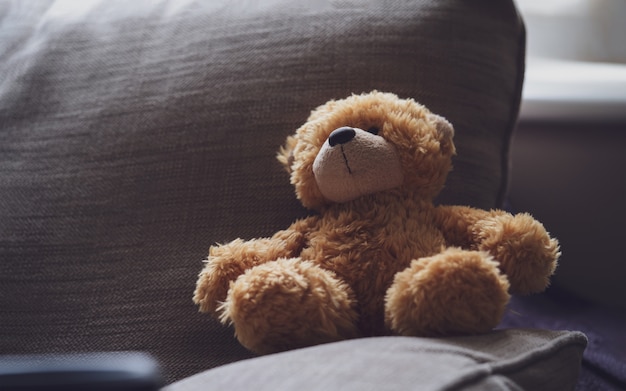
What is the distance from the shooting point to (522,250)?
0.55 metres

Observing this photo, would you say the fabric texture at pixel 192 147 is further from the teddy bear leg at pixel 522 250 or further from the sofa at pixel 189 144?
the teddy bear leg at pixel 522 250

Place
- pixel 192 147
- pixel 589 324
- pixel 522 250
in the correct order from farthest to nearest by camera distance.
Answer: pixel 589 324 → pixel 192 147 → pixel 522 250

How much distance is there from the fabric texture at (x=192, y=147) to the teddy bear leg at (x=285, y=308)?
0.13 metres

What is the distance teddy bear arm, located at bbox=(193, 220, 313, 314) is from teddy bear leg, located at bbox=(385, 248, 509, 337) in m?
0.14

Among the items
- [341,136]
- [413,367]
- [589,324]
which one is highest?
[341,136]

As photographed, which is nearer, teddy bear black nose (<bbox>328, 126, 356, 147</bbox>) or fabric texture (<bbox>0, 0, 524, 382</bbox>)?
teddy bear black nose (<bbox>328, 126, 356, 147</bbox>)

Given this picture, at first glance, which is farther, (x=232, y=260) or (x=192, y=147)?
(x=192, y=147)

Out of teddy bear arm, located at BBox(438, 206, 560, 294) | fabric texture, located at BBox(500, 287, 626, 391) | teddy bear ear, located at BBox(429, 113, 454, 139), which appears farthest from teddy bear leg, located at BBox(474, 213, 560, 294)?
fabric texture, located at BBox(500, 287, 626, 391)

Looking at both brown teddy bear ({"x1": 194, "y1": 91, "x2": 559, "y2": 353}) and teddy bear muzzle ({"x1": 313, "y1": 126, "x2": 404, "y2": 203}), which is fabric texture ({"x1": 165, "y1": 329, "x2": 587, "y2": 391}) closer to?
brown teddy bear ({"x1": 194, "y1": 91, "x2": 559, "y2": 353})

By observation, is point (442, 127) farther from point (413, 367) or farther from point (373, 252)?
point (413, 367)

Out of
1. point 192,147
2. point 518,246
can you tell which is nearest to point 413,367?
point 518,246

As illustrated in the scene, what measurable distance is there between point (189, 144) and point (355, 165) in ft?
0.89

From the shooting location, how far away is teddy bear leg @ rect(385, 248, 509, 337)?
0.49 metres

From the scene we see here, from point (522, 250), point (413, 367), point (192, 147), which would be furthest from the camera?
point (192, 147)
